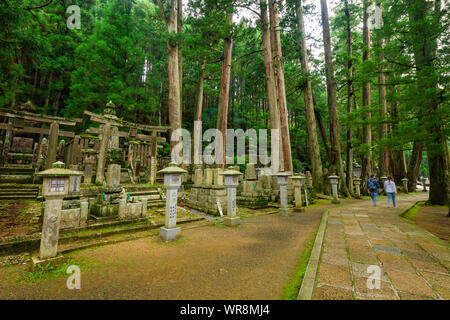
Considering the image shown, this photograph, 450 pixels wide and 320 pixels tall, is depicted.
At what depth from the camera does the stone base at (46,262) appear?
9.48 ft

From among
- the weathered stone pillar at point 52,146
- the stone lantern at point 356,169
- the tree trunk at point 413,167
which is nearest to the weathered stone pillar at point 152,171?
the weathered stone pillar at point 52,146

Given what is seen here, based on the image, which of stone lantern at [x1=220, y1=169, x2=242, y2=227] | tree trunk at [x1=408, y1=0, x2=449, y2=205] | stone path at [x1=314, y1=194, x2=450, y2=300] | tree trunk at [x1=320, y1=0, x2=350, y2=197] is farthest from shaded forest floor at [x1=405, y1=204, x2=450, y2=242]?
tree trunk at [x1=320, y1=0, x2=350, y2=197]

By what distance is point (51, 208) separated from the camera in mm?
3160

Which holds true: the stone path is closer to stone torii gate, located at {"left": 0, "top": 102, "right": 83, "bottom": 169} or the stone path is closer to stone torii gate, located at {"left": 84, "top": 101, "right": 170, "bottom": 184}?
stone torii gate, located at {"left": 84, "top": 101, "right": 170, "bottom": 184}

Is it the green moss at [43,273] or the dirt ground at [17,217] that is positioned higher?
the dirt ground at [17,217]

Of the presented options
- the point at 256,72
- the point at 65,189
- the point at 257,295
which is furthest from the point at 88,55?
the point at 257,295

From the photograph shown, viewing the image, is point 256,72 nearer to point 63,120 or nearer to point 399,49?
point 399,49

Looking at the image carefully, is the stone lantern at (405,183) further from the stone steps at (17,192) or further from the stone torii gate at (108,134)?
the stone steps at (17,192)

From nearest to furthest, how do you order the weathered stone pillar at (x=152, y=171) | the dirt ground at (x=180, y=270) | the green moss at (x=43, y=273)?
the dirt ground at (x=180, y=270)
the green moss at (x=43, y=273)
the weathered stone pillar at (x=152, y=171)

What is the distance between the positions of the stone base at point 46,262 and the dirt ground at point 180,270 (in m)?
0.13

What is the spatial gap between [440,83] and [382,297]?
734 cm

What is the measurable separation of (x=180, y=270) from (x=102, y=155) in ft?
23.3

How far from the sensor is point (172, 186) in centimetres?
464

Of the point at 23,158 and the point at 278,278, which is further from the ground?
the point at 23,158
